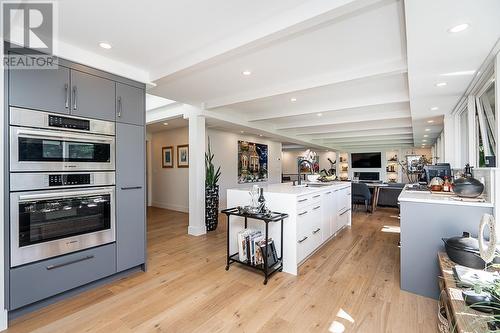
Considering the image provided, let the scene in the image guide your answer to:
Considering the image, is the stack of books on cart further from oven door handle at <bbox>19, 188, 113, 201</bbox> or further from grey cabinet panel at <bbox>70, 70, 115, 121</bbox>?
grey cabinet panel at <bbox>70, 70, 115, 121</bbox>

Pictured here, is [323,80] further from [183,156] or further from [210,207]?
[183,156]

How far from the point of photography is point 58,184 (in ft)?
6.96

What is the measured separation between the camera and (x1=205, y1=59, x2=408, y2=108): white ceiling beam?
2525 mm

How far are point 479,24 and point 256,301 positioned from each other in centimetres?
258

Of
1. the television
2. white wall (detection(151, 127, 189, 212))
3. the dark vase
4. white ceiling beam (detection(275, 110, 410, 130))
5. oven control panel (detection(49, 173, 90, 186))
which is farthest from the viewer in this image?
the television

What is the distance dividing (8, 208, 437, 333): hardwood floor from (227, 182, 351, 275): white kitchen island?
21cm

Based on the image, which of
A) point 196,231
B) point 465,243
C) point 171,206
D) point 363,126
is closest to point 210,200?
point 196,231

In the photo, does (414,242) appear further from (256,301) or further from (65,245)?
(65,245)

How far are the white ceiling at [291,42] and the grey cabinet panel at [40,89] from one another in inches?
14.7

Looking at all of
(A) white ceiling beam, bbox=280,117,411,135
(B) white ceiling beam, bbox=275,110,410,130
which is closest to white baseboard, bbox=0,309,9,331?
(B) white ceiling beam, bbox=275,110,410,130

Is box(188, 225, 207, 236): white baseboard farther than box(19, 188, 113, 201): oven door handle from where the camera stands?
Yes

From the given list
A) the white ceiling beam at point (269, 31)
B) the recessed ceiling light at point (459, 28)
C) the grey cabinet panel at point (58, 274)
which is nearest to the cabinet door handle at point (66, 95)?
the white ceiling beam at point (269, 31)

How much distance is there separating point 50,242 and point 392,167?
12504mm

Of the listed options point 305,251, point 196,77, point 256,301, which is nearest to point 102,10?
point 196,77
